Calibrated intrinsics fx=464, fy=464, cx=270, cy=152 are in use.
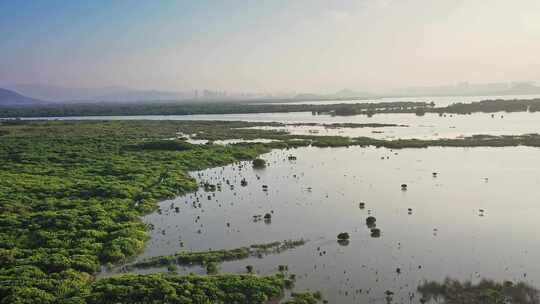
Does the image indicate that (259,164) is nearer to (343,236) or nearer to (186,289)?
(343,236)

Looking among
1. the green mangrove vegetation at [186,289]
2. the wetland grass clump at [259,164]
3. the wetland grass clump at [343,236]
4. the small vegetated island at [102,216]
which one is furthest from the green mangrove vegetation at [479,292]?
the wetland grass clump at [259,164]

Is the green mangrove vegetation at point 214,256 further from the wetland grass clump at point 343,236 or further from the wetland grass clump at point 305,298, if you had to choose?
the wetland grass clump at point 305,298

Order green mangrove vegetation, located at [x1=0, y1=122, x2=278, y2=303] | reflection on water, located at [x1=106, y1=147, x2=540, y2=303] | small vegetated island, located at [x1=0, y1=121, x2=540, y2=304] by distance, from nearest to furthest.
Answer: small vegetated island, located at [x1=0, y1=121, x2=540, y2=304] < green mangrove vegetation, located at [x1=0, y1=122, x2=278, y2=303] < reflection on water, located at [x1=106, y1=147, x2=540, y2=303]

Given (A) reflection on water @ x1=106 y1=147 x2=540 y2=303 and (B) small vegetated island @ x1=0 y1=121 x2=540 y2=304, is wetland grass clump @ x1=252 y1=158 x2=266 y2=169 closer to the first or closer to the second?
(A) reflection on water @ x1=106 y1=147 x2=540 y2=303

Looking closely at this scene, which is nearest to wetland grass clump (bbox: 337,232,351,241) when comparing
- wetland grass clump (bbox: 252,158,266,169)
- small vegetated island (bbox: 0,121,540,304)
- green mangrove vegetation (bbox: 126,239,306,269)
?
green mangrove vegetation (bbox: 126,239,306,269)

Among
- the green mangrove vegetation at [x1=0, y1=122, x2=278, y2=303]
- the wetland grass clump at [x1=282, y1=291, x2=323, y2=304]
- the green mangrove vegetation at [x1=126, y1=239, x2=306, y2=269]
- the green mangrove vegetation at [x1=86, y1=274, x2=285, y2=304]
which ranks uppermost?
the green mangrove vegetation at [x1=0, y1=122, x2=278, y2=303]

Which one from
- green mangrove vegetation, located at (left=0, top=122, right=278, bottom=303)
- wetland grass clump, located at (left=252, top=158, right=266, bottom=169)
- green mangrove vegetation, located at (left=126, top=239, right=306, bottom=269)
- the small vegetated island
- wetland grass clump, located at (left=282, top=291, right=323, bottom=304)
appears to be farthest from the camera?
wetland grass clump, located at (left=252, top=158, right=266, bottom=169)

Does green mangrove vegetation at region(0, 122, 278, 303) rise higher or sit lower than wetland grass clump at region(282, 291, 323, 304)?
higher
